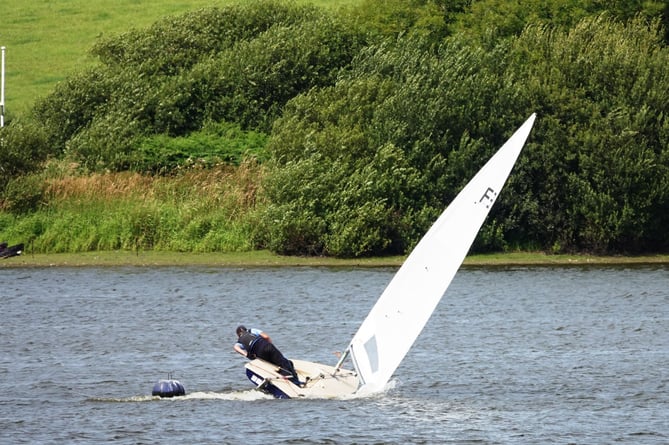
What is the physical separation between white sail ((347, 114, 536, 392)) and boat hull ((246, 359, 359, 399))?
2.84 feet

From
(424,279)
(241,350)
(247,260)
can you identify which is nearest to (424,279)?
(424,279)

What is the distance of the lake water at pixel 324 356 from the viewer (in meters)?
26.1

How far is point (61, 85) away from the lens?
6300 cm

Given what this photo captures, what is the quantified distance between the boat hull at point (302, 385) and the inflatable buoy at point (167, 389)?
1.43m

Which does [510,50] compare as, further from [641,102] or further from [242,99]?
[242,99]

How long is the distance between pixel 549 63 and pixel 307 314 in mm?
18978

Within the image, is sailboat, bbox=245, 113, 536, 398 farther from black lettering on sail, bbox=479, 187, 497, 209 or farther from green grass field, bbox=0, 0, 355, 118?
green grass field, bbox=0, 0, 355, 118

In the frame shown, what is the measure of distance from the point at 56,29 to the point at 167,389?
5987 centimetres

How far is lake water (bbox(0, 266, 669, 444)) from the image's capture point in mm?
26078

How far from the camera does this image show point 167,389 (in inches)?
1106

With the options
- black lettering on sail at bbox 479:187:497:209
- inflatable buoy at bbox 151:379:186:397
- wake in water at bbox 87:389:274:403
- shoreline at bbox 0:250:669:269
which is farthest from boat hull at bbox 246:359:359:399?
shoreline at bbox 0:250:669:269

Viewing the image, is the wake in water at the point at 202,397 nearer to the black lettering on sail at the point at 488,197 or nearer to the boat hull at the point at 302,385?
the boat hull at the point at 302,385

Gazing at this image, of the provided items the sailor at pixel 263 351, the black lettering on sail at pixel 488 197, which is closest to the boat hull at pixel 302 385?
the sailor at pixel 263 351

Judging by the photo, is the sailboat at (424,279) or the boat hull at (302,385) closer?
the sailboat at (424,279)
